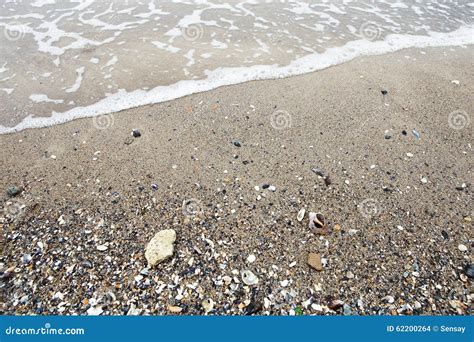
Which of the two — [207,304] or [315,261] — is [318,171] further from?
[207,304]

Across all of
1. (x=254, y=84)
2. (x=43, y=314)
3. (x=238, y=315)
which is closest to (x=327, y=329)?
(x=238, y=315)

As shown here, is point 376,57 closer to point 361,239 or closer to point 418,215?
point 418,215

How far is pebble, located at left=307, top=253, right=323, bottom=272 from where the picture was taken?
2906mm

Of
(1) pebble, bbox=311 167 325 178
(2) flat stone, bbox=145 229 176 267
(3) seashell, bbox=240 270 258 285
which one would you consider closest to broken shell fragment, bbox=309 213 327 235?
→ (1) pebble, bbox=311 167 325 178

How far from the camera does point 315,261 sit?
2.96m

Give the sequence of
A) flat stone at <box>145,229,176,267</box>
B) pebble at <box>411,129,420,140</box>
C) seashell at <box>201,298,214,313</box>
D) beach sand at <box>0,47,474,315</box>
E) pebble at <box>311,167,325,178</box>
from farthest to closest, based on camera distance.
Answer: pebble at <box>411,129,420,140</box> < pebble at <box>311,167,325,178</box> < flat stone at <box>145,229,176,267</box> < beach sand at <box>0,47,474,315</box> < seashell at <box>201,298,214,313</box>

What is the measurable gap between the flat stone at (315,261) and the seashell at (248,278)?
0.55 meters

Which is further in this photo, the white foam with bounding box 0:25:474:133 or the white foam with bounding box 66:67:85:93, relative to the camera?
the white foam with bounding box 66:67:85:93

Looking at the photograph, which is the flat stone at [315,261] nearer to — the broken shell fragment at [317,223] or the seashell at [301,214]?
the broken shell fragment at [317,223]

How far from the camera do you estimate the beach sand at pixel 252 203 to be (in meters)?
2.72

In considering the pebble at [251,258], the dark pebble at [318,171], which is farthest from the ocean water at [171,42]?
the pebble at [251,258]

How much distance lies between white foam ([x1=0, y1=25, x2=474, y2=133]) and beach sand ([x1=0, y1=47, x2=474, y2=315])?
0.93 feet

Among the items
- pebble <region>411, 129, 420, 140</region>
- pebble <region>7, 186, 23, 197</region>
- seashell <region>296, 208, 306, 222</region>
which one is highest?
pebble <region>411, 129, 420, 140</region>

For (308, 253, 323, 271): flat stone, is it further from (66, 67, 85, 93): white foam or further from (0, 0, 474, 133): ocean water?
(66, 67, 85, 93): white foam
